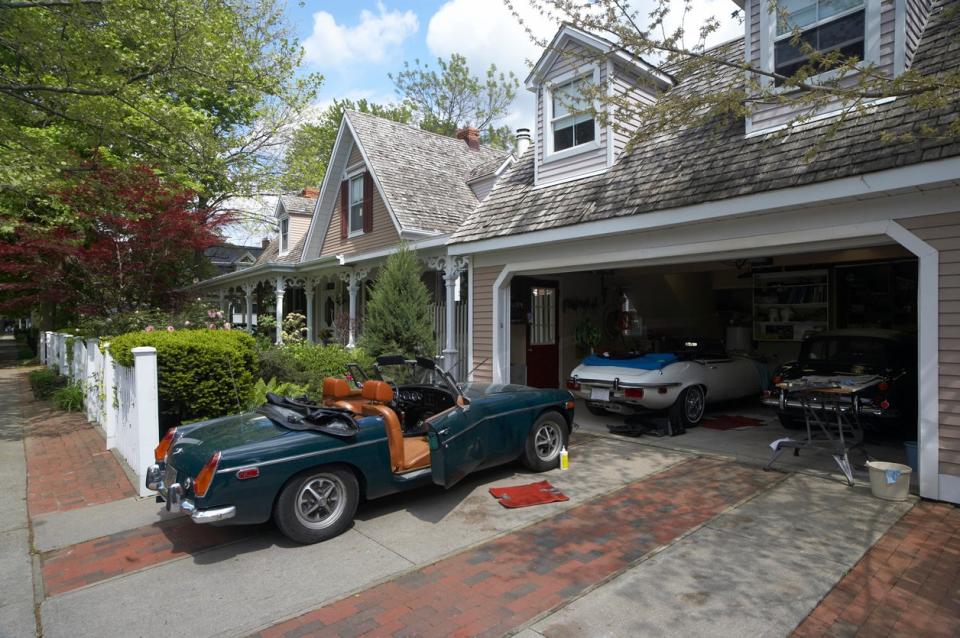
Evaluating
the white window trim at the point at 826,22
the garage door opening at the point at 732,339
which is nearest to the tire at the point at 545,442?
the garage door opening at the point at 732,339

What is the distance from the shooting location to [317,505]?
4.38 m

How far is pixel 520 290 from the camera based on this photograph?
1114 centimetres

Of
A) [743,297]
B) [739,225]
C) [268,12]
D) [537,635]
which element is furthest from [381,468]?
[268,12]

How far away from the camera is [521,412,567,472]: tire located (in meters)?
5.91

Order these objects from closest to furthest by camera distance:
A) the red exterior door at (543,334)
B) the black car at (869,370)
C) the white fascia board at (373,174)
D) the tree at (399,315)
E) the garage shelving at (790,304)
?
the black car at (869,370)
the tree at (399,315)
the red exterior door at (543,334)
the garage shelving at (790,304)
the white fascia board at (373,174)

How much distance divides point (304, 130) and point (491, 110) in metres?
16.5

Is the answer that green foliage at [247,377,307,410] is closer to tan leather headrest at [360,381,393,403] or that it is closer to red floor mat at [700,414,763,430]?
tan leather headrest at [360,381,393,403]

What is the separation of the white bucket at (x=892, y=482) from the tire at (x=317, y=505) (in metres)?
4.75

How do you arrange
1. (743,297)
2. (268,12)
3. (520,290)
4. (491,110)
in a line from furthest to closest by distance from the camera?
(491,110)
(268,12)
(743,297)
(520,290)

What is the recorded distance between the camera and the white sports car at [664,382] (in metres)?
7.88

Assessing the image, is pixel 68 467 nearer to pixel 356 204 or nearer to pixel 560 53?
pixel 560 53

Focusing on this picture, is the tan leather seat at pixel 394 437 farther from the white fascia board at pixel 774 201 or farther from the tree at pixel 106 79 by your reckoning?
the tree at pixel 106 79

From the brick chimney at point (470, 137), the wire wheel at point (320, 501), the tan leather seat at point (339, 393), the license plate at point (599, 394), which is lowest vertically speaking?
the wire wheel at point (320, 501)

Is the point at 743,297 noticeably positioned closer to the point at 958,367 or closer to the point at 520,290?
the point at 520,290
